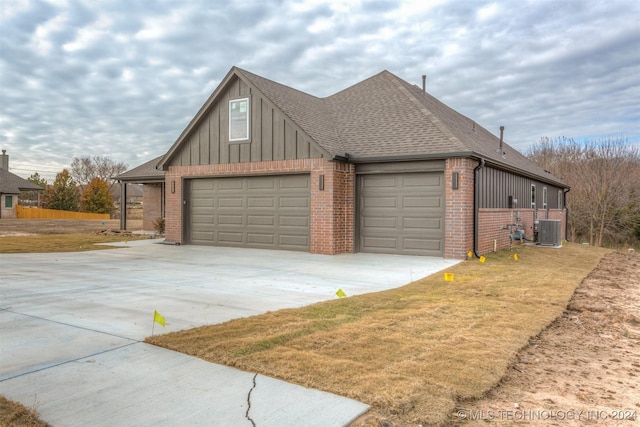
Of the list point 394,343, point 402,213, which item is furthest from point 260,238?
point 394,343

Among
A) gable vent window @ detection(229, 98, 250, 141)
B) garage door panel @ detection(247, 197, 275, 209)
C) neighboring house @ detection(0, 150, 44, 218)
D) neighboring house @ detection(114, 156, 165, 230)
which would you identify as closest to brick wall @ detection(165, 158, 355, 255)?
garage door panel @ detection(247, 197, 275, 209)

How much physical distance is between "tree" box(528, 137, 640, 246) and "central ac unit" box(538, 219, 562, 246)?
49.6ft

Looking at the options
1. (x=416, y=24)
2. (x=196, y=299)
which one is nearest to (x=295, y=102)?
(x=416, y=24)

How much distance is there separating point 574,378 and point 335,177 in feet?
31.4

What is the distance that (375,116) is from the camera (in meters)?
14.7

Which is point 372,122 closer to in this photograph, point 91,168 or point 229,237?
point 229,237

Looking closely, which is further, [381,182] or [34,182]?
[34,182]

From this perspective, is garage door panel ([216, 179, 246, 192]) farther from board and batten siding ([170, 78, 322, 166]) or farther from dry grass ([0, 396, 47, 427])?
dry grass ([0, 396, 47, 427])

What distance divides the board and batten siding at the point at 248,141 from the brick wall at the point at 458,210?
386 centimetres

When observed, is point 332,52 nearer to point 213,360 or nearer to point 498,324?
point 498,324

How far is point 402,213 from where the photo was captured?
12.5 metres

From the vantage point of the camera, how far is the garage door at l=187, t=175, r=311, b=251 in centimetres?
1353

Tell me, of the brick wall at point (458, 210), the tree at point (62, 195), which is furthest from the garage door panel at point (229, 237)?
the tree at point (62, 195)

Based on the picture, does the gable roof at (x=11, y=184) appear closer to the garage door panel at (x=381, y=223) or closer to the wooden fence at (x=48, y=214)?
the wooden fence at (x=48, y=214)
